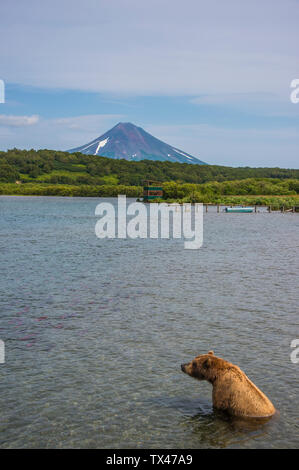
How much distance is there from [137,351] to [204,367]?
4463 millimetres

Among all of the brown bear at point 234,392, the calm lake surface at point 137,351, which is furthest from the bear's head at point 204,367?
the calm lake surface at point 137,351

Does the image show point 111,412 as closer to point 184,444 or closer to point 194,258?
point 184,444

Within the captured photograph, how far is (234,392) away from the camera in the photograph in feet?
33.8

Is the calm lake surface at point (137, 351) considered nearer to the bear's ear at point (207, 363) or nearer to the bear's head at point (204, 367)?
the bear's head at point (204, 367)

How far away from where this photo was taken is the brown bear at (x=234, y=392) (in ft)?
33.7

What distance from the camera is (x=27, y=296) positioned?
2244 cm

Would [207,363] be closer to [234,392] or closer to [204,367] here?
[204,367]

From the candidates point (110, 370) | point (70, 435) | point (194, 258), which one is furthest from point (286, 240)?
point (70, 435)

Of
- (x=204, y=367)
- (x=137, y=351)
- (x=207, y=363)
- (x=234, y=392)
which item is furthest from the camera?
(x=137, y=351)

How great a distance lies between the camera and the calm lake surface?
10.2 metres

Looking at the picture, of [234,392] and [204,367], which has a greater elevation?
[204,367]

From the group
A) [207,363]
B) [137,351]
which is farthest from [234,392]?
[137,351]

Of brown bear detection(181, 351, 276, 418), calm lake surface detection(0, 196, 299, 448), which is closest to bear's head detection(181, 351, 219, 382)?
brown bear detection(181, 351, 276, 418)

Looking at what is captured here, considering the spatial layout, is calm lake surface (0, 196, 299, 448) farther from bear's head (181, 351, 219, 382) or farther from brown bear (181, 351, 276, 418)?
bear's head (181, 351, 219, 382)
